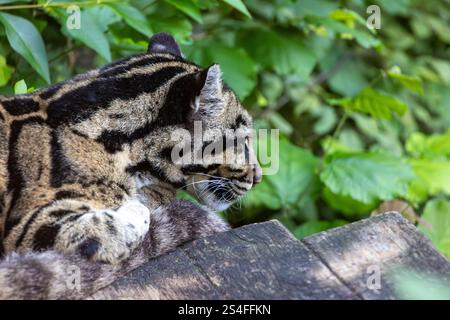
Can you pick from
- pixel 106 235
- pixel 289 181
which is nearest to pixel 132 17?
pixel 106 235

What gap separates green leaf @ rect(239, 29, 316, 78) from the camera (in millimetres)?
6121

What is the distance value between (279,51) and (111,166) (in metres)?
2.76

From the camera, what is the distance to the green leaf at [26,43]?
428 centimetres

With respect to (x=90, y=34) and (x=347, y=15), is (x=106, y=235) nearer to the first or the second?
(x=90, y=34)

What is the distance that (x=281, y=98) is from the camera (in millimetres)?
8820

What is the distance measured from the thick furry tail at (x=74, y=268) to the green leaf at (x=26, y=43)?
1.25 meters

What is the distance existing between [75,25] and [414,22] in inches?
232

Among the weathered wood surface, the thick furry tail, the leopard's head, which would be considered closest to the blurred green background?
the leopard's head

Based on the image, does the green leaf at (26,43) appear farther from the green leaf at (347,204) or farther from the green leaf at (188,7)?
the green leaf at (347,204)

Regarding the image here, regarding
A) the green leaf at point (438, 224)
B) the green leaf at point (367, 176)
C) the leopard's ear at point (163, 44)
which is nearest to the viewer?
the leopard's ear at point (163, 44)

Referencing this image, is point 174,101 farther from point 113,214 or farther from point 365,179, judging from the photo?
point 365,179

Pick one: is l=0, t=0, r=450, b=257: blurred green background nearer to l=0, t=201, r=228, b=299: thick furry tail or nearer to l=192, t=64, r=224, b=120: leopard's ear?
l=192, t=64, r=224, b=120: leopard's ear

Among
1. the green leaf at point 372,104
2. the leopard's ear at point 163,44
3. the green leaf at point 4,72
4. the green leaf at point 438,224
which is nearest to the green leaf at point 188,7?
the leopard's ear at point 163,44

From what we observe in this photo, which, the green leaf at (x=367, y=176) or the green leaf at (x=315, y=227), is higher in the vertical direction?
the green leaf at (x=367, y=176)
